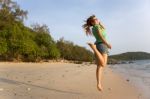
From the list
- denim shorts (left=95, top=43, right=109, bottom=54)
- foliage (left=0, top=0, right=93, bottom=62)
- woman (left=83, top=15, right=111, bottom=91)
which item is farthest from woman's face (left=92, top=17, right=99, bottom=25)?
foliage (left=0, top=0, right=93, bottom=62)

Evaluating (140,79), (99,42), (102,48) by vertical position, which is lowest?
(140,79)

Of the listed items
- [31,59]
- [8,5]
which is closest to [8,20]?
[8,5]

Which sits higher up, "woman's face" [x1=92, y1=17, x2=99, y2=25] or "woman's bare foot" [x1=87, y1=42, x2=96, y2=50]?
"woman's face" [x1=92, y1=17, x2=99, y2=25]

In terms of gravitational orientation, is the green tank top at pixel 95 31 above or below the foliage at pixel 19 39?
below

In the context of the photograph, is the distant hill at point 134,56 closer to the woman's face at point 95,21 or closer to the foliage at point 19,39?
the foliage at point 19,39

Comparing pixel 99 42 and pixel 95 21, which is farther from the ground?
pixel 95 21

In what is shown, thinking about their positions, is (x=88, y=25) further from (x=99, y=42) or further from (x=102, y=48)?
(x=102, y=48)

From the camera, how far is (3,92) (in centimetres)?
820

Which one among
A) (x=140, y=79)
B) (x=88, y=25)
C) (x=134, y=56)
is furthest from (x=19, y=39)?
(x=134, y=56)

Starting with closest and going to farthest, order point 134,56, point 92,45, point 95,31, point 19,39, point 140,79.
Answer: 1. point 92,45
2. point 95,31
3. point 140,79
4. point 19,39
5. point 134,56

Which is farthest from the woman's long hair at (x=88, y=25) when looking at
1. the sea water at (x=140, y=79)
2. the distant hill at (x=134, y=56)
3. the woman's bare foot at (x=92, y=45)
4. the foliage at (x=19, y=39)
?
the distant hill at (x=134, y=56)

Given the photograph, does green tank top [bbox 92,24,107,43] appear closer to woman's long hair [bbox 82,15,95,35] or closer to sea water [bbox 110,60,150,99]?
woman's long hair [bbox 82,15,95,35]

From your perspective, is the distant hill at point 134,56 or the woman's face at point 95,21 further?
the distant hill at point 134,56

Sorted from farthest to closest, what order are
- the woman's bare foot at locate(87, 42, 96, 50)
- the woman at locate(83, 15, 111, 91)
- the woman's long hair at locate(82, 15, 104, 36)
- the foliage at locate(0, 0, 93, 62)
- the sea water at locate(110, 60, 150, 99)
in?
1. the foliage at locate(0, 0, 93, 62)
2. the sea water at locate(110, 60, 150, 99)
3. the woman's long hair at locate(82, 15, 104, 36)
4. the woman at locate(83, 15, 111, 91)
5. the woman's bare foot at locate(87, 42, 96, 50)
